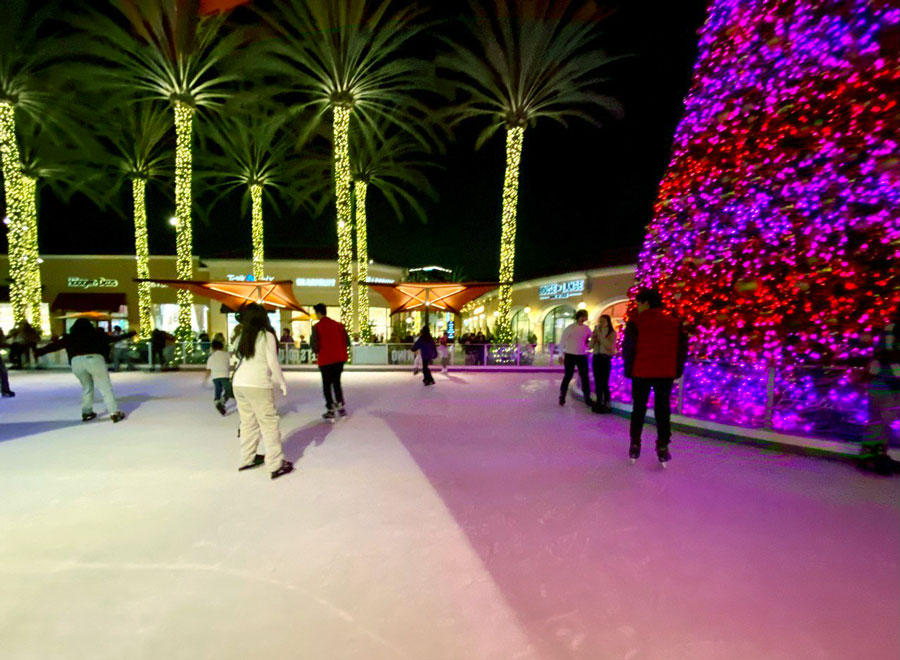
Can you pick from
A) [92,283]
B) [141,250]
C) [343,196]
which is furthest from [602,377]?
[92,283]

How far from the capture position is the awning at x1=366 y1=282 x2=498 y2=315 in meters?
16.0

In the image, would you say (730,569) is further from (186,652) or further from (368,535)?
(186,652)

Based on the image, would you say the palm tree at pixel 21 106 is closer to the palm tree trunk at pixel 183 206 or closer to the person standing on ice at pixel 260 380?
the palm tree trunk at pixel 183 206

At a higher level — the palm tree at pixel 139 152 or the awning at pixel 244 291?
the palm tree at pixel 139 152

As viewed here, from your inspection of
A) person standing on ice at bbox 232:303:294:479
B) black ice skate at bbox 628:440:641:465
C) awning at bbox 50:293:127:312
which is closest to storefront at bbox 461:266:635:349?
black ice skate at bbox 628:440:641:465

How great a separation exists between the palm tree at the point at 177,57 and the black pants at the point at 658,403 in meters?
16.9

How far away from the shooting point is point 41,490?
4.00m

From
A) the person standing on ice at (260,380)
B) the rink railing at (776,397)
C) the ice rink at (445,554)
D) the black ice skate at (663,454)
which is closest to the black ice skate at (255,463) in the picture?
the ice rink at (445,554)

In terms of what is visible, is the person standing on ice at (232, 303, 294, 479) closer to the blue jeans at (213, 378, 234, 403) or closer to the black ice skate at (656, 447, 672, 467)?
the blue jeans at (213, 378, 234, 403)

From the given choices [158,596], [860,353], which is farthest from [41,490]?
[860,353]

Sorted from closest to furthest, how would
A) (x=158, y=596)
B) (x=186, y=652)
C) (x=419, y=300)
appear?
(x=186, y=652)
(x=158, y=596)
(x=419, y=300)

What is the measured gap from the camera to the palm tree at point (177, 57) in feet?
47.3

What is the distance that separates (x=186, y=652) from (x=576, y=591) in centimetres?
192

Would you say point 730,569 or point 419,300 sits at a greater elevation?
point 419,300
